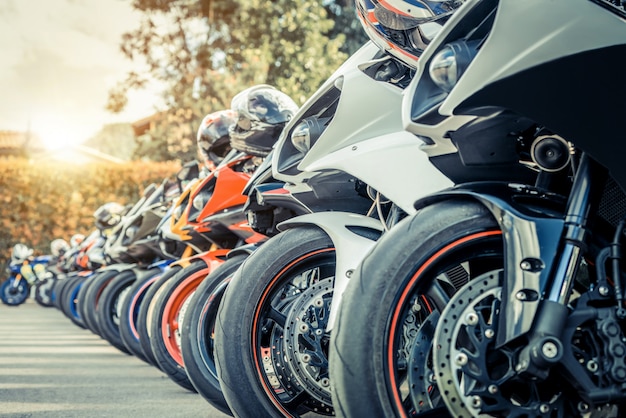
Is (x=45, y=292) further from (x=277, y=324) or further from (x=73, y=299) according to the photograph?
(x=277, y=324)

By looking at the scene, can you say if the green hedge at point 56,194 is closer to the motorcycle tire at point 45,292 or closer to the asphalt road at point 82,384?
the motorcycle tire at point 45,292

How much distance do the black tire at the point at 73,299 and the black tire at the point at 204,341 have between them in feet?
22.2

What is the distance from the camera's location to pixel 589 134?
200 cm

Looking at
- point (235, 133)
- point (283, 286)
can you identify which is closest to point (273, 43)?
point (235, 133)

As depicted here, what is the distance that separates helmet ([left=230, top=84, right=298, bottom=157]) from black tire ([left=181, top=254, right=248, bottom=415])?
855 mm

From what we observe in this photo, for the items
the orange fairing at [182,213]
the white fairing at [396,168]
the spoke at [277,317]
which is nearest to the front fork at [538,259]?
the white fairing at [396,168]

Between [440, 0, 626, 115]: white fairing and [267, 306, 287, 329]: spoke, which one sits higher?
[440, 0, 626, 115]: white fairing

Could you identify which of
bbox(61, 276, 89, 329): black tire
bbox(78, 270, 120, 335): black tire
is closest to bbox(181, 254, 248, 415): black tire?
bbox(78, 270, 120, 335): black tire

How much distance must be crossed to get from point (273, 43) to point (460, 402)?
2055cm

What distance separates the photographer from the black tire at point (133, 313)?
5.94 metres

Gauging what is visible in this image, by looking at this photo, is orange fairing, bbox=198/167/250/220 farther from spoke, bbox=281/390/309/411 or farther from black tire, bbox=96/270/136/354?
black tire, bbox=96/270/136/354

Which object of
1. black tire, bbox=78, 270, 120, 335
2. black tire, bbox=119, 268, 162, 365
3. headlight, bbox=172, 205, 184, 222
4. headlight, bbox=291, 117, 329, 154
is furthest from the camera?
black tire, bbox=78, 270, 120, 335

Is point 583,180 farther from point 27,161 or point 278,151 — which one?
point 27,161

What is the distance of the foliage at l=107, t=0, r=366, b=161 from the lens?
20.9m
